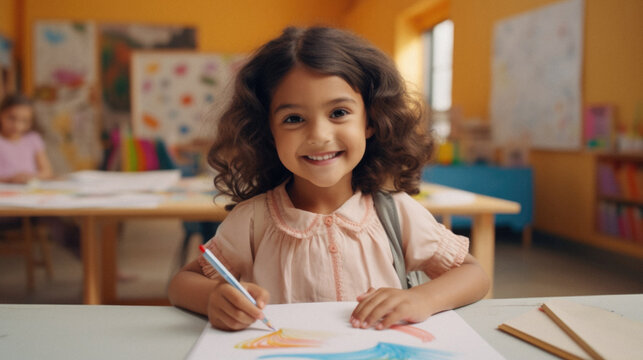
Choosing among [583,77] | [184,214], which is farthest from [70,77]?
[184,214]

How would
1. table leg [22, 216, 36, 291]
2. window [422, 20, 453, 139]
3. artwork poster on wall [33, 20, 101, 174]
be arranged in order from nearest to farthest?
table leg [22, 216, 36, 291], window [422, 20, 453, 139], artwork poster on wall [33, 20, 101, 174]

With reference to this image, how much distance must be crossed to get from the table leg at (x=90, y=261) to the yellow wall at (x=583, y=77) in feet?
5.81

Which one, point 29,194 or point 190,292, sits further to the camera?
point 29,194

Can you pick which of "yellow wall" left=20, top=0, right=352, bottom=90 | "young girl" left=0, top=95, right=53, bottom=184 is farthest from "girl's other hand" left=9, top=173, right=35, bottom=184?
"yellow wall" left=20, top=0, right=352, bottom=90

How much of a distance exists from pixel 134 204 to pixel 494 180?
9.85 ft

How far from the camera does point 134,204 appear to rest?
4.91ft

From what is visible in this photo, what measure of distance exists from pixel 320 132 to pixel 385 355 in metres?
0.34

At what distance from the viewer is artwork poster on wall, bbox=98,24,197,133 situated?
24.4ft

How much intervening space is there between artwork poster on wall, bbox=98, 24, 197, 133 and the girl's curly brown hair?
701 centimetres

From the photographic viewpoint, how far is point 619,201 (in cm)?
326

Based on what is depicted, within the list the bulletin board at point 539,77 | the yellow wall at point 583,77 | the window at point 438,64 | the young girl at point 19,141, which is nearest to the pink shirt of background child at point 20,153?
the young girl at point 19,141

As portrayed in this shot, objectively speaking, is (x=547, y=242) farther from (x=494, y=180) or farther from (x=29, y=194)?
(x=29, y=194)

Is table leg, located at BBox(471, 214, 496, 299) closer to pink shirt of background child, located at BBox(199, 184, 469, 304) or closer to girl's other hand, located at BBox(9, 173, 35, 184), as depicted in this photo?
pink shirt of background child, located at BBox(199, 184, 469, 304)

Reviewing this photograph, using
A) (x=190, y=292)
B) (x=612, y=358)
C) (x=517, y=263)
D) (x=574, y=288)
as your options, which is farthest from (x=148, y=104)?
(x=612, y=358)
